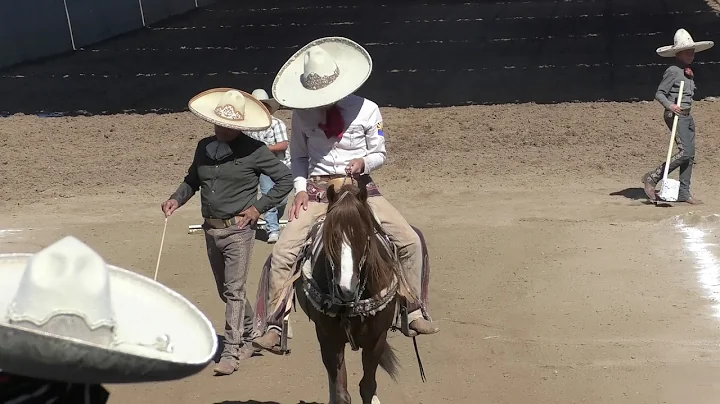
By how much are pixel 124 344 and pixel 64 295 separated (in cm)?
31

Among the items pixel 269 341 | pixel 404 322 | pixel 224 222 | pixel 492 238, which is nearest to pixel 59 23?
pixel 492 238

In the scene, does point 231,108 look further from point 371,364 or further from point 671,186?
point 671,186

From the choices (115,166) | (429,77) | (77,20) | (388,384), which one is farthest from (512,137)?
(77,20)

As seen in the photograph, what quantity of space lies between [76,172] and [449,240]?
647 cm

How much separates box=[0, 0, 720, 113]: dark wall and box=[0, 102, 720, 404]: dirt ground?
1.70m

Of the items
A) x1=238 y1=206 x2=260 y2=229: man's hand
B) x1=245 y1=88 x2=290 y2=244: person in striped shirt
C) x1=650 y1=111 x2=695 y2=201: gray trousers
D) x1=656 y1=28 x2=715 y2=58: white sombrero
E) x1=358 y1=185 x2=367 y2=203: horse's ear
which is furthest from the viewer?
x1=650 y1=111 x2=695 y2=201: gray trousers

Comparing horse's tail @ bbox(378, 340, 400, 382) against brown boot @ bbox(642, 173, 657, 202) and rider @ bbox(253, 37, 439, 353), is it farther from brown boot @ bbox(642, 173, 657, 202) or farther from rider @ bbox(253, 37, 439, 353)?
brown boot @ bbox(642, 173, 657, 202)

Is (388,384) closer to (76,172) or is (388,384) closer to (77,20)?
(76,172)

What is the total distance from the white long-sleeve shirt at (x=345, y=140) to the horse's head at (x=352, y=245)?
546mm

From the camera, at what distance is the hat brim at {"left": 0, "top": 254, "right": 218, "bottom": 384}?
8.82ft

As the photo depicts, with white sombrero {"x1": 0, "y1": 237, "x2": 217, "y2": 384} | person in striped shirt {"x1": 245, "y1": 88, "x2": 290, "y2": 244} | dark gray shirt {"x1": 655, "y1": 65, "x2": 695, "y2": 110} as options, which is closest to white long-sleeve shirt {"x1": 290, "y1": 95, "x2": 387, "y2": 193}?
person in striped shirt {"x1": 245, "y1": 88, "x2": 290, "y2": 244}

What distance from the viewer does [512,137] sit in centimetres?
1519

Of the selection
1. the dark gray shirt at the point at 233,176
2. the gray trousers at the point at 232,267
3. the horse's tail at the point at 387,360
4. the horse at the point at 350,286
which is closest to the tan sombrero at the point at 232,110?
the dark gray shirt at the point at 233,176

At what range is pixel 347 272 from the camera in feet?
18.3
